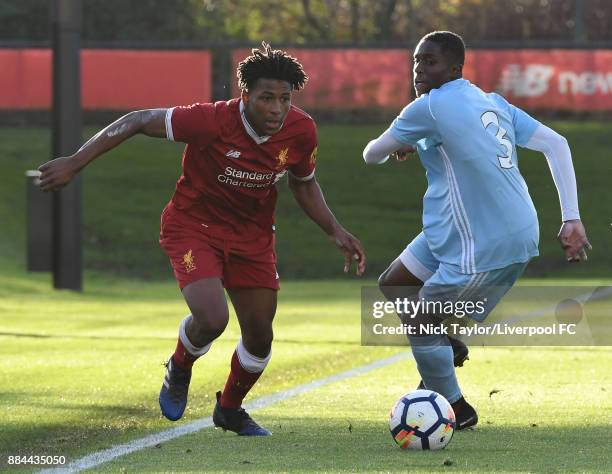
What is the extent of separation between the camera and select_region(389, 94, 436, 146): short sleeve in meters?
7.80

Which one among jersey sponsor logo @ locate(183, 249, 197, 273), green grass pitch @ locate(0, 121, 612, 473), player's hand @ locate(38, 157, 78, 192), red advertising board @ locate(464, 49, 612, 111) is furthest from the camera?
red advertising board @ locate(464, 49, 612, 111)

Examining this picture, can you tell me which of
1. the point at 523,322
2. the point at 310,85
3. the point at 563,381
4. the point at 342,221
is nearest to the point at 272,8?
the point at 310,85

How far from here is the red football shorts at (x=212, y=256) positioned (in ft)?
26.7

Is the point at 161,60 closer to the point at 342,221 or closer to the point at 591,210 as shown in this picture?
the point at 342,221

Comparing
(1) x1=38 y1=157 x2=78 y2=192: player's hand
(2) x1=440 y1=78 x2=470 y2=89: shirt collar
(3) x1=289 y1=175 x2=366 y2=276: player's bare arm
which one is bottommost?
(3) x1=289 y1=175 x2=366 y2=276: player's bare arm

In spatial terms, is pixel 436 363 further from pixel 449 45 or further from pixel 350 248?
pixel 449 45

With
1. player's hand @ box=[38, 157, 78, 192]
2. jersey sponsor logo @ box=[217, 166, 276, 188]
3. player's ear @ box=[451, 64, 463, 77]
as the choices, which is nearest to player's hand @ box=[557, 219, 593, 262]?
player's ear @ box=[451, 64, 463, 77]

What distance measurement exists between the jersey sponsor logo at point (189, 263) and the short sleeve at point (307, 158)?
2.31ft

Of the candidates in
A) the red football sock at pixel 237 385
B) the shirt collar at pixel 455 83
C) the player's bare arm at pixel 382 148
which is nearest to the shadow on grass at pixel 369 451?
the red football sock at pixel 237 385

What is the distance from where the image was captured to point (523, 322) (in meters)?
16.4

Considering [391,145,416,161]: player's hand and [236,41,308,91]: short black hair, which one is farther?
[391,145,416,161]: player's hand

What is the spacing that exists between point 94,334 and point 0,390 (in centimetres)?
537

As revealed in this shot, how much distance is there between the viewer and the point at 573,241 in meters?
7.67

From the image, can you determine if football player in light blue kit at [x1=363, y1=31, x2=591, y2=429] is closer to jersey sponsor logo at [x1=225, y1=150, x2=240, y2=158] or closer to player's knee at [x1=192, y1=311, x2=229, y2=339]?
jersey sponsor logo at [x1=225, y1=150, x2=240, y2=158]
